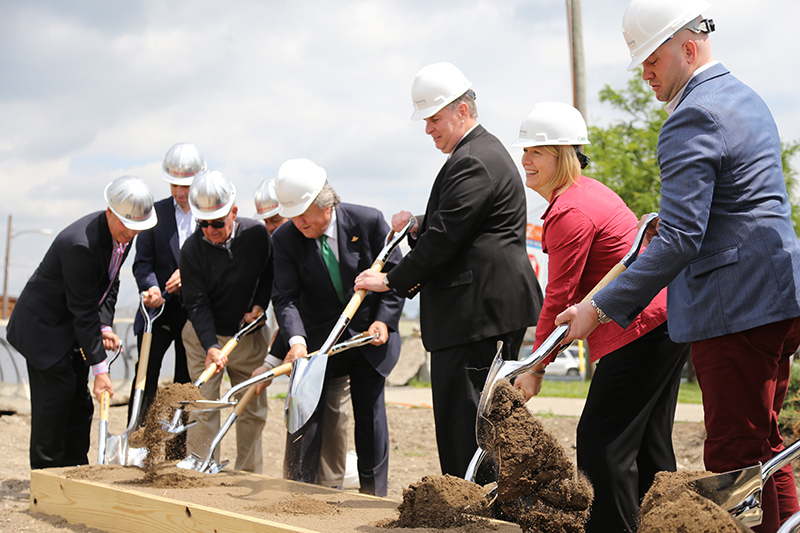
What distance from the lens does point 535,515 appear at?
2.63 meters

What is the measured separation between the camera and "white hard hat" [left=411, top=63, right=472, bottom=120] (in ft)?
12.6

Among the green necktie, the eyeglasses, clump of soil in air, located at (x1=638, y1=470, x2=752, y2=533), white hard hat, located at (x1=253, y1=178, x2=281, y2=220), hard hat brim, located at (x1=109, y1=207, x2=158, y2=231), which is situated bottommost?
clump of soil in air, located at (x1=638, y1=470, x2=752, y2=533)

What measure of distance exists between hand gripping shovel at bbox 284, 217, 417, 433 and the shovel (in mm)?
2268

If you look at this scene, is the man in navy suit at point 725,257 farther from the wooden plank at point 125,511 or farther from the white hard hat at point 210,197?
the white hard hat at point 210,197

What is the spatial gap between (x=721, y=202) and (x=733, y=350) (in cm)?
46

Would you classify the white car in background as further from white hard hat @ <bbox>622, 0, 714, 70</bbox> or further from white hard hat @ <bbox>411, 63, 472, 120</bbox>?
white hard hat @ <bbox>622, 0, 714, 70</bbox>

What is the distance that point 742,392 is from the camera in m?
2.31

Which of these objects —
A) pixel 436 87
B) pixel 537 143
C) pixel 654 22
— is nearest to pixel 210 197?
pixel 436 87

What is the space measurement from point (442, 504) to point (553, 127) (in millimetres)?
1616

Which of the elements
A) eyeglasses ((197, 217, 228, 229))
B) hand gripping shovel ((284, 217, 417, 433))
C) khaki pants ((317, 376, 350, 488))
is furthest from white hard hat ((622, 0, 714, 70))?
eyeglasses ((197, 217, 228, 229))

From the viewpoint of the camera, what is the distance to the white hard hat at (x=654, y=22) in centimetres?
244

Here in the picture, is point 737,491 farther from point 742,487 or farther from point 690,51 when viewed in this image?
point 690,51

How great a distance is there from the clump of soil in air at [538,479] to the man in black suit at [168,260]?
3.55 metres

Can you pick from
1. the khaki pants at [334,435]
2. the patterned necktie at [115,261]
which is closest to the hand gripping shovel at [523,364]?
the khaki pants at [334,435]
